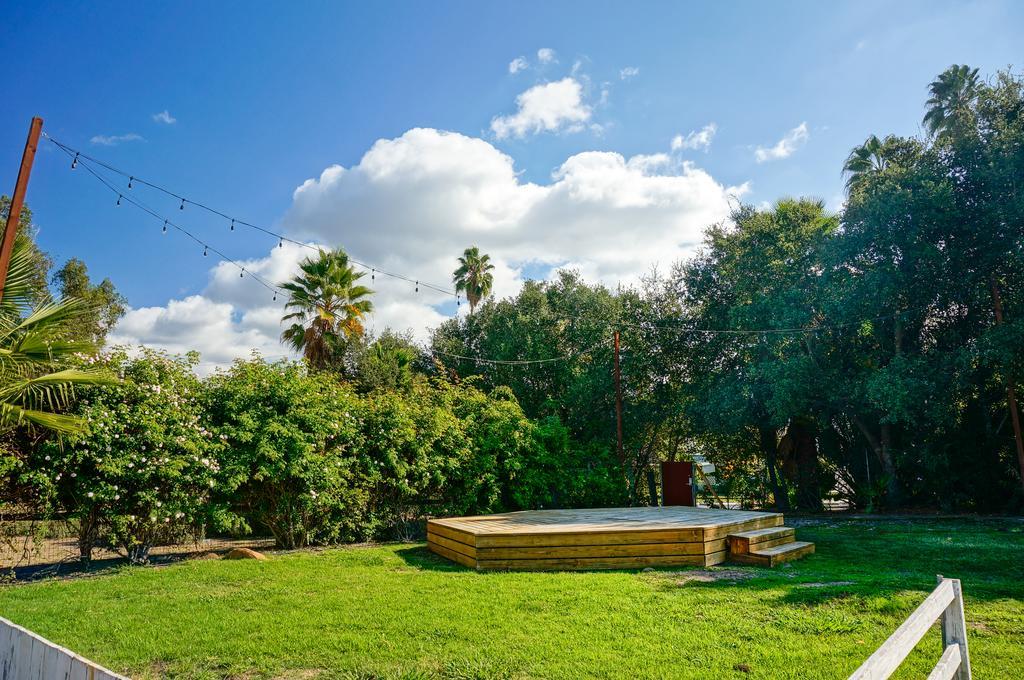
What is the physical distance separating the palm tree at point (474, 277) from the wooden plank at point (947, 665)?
87.3ft

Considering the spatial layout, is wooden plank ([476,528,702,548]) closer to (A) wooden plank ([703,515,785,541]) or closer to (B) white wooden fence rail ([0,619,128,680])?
(A) wooden plank ([703,515,785,541])

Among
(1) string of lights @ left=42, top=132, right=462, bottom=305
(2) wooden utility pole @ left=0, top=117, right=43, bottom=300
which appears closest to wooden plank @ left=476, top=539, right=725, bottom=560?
(2) wooden utility pole @ left=0, top=117, right=43, bottom=300

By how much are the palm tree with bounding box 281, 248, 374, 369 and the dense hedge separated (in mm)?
7825

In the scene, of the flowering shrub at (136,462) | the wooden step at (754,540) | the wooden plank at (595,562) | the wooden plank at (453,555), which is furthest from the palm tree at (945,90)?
the flowering shrub at (136,462)

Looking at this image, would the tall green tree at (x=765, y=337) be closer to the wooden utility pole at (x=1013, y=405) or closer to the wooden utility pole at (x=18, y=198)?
the wooden utility pole at (x=1013, y=405)

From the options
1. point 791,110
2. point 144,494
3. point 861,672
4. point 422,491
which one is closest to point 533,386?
point 422,491

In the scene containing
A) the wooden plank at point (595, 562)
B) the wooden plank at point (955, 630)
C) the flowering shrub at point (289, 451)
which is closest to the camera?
the wooden plank at point (955, 630)

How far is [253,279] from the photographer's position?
1140cm

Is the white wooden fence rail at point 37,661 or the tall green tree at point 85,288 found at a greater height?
the tall green tree at point 85,288

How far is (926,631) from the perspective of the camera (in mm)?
2465

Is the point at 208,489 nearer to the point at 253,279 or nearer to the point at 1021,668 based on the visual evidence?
the point at 253,279

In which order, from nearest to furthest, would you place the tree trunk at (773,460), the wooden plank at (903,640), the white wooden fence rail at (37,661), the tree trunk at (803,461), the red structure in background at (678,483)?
the wooden plank at (903,640) → the white wooden fence rail at (37,661) → the red structure in background at (678,483) → the tree trunk at (803,461) → the tree trunk at (773,460)

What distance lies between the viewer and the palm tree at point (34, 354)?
6.12 metres

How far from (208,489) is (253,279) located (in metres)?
4.77
